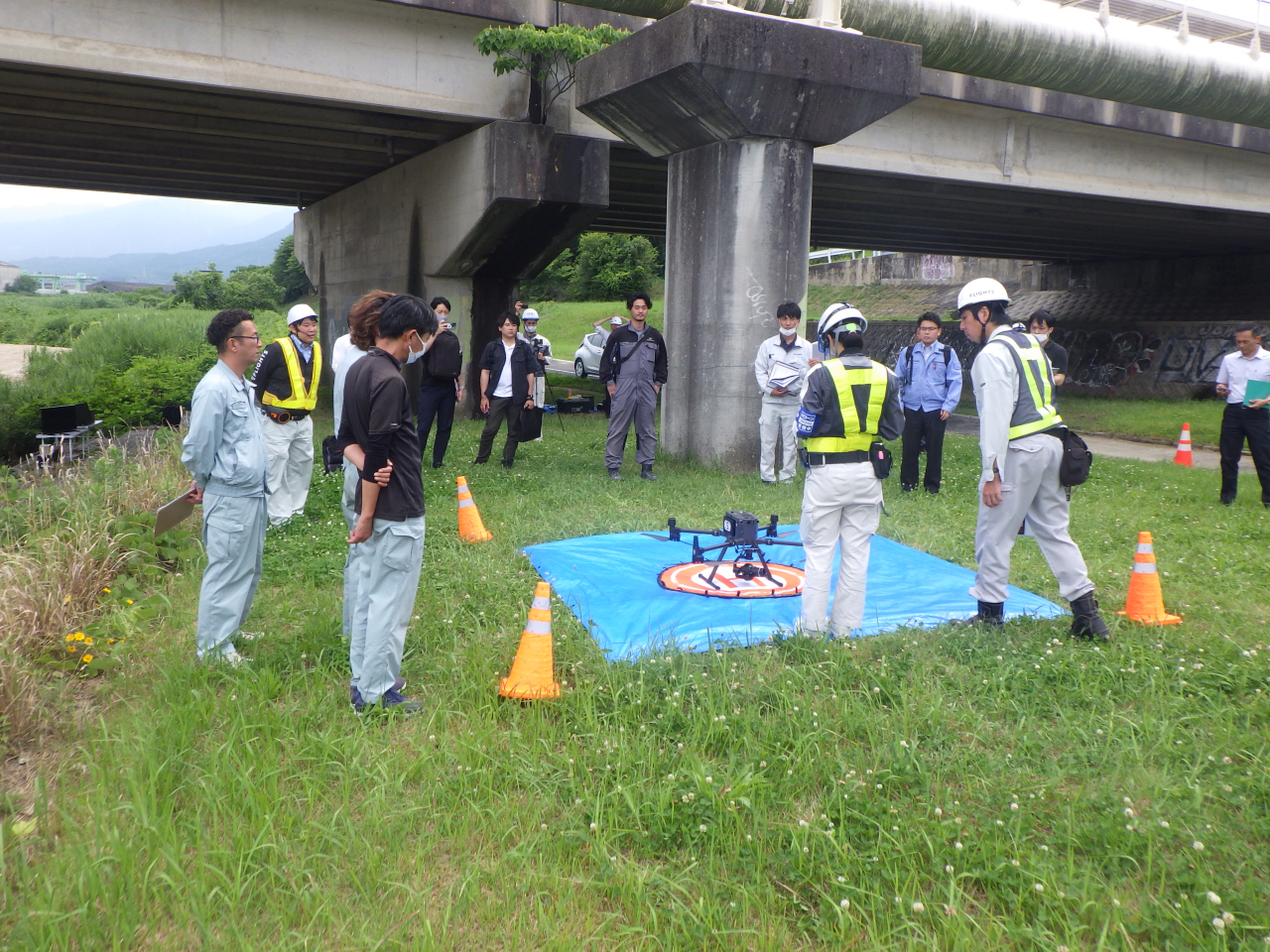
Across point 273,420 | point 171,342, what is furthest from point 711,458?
point 171,342

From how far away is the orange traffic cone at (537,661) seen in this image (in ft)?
16.0

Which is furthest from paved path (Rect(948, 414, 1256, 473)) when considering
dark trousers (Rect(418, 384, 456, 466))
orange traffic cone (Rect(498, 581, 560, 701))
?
orange traffic cone (Rect(498, 581, 560, 701))

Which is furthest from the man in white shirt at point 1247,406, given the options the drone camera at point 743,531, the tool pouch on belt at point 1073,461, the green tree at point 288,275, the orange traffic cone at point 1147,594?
the green tree at point 288,275

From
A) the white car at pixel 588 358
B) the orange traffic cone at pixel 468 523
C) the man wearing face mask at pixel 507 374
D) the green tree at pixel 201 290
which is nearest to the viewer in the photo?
the orange traffic cone at pixel 468 523

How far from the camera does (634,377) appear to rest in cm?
1173

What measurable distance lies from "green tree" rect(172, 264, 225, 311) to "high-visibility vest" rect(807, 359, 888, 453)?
64.6 meters

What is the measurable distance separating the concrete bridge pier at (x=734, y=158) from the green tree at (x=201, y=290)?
57.2 metres

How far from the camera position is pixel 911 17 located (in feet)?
46.4

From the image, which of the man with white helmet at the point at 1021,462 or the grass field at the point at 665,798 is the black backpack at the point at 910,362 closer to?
the man with white helmet at the point at 1021,462

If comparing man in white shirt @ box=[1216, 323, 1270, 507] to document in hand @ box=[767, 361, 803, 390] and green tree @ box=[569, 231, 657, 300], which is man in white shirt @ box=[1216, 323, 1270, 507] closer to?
document in hand @ box=[767, 361, 803, 390]

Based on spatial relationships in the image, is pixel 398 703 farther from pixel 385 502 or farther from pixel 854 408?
pixel 854 408

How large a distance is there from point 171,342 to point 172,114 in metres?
8.85

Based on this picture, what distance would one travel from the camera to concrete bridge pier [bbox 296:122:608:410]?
16.2m

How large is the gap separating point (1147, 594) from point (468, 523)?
17.4 ft
